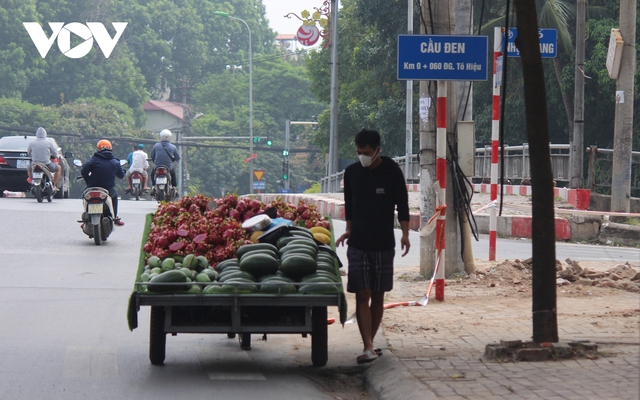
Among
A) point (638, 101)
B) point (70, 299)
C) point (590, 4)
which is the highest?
point (590, 4)

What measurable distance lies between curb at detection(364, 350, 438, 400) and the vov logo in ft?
251

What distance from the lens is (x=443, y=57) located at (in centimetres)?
962

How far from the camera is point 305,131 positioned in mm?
85562

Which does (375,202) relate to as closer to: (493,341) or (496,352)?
(496,352)

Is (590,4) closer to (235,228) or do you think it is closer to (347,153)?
(347,153)

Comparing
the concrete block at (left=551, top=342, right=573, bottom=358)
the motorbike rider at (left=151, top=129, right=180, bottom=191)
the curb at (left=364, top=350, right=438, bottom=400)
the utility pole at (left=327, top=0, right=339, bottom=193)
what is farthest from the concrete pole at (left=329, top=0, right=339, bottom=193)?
the concrete block at (left=551, top=342, right=573, bottom=358)

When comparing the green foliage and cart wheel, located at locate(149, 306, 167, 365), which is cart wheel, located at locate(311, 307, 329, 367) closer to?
cart wheel, located at locate(149, 306, 167, 365)

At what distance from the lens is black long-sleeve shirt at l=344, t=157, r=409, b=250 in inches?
286

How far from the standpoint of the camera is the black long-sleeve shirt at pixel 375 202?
7.27 metres

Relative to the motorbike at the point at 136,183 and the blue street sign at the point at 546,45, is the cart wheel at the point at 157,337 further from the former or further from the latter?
the motorbike at the point at 136,183

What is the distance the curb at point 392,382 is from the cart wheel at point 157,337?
1.53 meters

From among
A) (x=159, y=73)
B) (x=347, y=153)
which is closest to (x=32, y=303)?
(x=347, y=153)

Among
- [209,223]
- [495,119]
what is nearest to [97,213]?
[495,119]

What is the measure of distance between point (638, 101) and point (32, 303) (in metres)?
24.1
